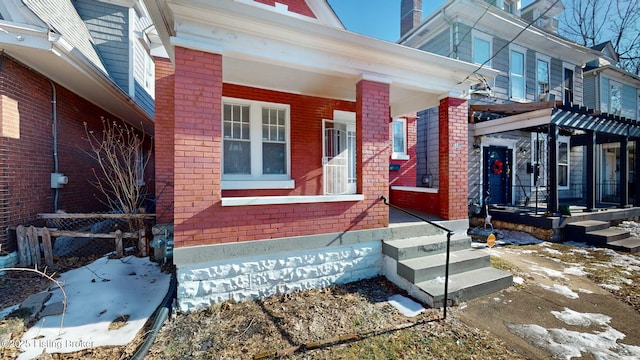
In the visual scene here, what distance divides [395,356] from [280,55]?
411cm

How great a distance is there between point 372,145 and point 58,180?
6.28 m

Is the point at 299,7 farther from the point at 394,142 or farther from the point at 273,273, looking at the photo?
the point at 273,273

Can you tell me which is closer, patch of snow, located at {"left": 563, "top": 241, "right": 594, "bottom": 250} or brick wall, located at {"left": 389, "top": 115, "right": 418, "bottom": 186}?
patch of snow, located at {"left": 563, "top": 241, "right": 594, "bottom": 250}

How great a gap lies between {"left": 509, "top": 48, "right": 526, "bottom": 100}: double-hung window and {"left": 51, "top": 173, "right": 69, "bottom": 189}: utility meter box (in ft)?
43.5

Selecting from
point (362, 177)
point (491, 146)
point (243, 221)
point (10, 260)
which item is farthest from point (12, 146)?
point (491, 146)

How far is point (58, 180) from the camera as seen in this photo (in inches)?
207

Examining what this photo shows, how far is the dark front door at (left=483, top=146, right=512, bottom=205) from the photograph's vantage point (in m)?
8.93

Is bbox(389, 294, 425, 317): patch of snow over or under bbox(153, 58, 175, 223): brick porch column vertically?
under

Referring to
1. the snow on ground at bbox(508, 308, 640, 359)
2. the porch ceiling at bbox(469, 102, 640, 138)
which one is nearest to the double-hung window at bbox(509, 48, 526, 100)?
the porch ceiling at bbox(469, 102, 640, 138)

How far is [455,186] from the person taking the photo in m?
5.14

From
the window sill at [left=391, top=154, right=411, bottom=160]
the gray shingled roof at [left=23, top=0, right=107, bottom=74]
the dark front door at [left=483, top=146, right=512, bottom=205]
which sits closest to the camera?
the gray shingled roof at [left=23, top=0, right=107, bottom=74]

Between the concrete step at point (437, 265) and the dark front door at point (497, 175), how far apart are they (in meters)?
5.39

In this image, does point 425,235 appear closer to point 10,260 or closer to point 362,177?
point 362,177

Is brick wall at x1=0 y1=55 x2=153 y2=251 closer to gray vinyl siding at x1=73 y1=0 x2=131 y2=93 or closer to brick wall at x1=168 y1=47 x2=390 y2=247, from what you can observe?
gray vinyl siding at x1=73 y1=0 x2=131 y2=93
